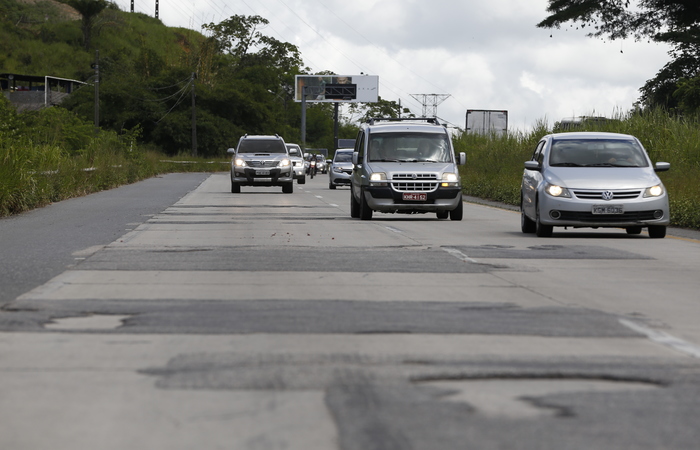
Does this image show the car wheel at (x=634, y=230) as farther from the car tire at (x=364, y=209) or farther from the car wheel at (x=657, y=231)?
the car tire at (x=364, y=209)

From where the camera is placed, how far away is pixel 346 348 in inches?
285

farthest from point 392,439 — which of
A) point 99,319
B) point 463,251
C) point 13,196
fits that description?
point 13,196

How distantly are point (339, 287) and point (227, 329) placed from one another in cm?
288

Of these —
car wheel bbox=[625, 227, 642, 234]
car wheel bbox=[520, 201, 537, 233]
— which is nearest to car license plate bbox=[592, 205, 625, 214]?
car wheel bbox=[520, 201, 537, 233]

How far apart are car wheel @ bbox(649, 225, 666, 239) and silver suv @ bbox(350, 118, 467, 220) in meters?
5.45

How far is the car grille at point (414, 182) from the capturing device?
905 inches

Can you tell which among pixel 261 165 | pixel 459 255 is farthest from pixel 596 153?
pixel 261 165

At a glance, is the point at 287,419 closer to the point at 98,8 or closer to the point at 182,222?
the point at 182,222

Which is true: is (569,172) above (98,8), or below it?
below

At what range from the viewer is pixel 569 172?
18.7m

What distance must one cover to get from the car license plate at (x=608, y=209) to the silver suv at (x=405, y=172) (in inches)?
220

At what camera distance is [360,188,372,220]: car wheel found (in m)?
23.2

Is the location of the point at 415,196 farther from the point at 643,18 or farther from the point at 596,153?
the point at 643,18

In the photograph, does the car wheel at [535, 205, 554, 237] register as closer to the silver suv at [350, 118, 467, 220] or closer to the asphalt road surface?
the asphalt road surface
